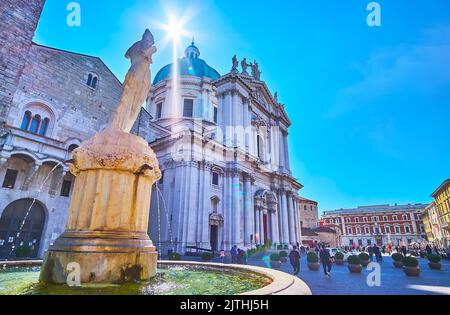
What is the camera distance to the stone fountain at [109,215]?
376 centimetres

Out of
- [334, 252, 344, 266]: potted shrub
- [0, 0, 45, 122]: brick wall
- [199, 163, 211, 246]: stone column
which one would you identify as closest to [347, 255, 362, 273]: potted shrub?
[334, 252, 344, 266]: potted shrub

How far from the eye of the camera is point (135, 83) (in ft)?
17.8

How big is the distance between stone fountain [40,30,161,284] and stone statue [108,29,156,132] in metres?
0.08

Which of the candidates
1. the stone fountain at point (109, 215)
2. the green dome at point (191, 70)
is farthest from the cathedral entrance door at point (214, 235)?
the green dome at point (191, 70)

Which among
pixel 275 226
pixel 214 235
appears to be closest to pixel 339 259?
pixel 214 235

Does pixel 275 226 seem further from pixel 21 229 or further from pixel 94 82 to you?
pixel 21 229

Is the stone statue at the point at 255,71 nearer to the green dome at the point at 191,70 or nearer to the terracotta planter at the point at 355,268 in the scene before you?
the green dome at the point at 191,70

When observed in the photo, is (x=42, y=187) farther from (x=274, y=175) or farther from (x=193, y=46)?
(x=193, y=46)

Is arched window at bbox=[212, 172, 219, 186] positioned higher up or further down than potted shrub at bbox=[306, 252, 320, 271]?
higher up

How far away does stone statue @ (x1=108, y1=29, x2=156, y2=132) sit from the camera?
521 cm

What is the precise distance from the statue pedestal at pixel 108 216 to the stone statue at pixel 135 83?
1.66 ft

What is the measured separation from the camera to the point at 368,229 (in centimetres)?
6531

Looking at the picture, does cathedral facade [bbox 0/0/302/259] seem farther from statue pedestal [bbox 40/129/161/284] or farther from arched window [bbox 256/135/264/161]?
statue pedestal [bbox 40/129/161/284]

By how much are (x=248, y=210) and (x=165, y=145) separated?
1039 cm
